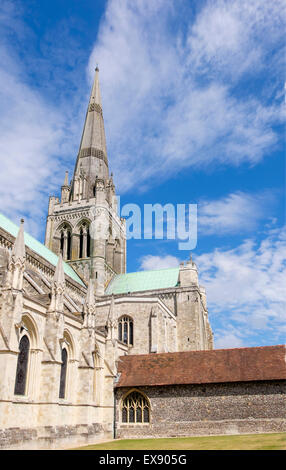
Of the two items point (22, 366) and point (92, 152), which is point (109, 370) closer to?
point (22, 366)

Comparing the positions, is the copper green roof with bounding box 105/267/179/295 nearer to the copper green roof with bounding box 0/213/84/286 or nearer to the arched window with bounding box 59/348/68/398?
the copper green roof with bounding box 0/213/84/286

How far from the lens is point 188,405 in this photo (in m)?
23.1

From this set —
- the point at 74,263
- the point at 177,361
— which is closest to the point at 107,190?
the point at 74,263

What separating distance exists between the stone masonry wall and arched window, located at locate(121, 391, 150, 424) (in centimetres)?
35

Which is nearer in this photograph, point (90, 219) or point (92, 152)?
point (90, 219)

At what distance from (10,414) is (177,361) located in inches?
496

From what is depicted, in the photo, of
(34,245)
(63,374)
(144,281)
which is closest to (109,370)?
(63,374)

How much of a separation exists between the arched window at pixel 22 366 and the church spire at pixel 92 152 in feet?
104

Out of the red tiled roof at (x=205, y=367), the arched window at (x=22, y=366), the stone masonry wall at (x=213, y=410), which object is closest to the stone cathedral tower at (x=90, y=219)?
the red tiled roof at (x=205, y=367)

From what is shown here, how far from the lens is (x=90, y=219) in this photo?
46.6m

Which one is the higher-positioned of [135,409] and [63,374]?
[63,374]

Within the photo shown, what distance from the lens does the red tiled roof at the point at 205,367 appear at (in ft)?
75.2

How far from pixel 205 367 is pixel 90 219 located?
86.5 feet

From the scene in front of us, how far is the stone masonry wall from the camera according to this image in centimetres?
2153
